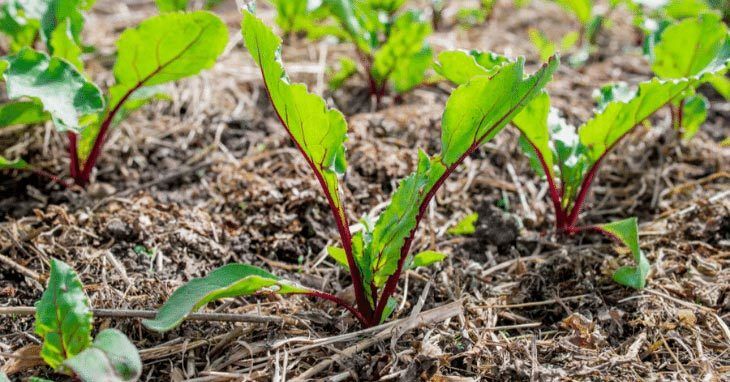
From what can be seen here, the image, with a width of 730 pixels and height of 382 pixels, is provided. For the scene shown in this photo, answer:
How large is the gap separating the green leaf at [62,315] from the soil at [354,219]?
0.52ft

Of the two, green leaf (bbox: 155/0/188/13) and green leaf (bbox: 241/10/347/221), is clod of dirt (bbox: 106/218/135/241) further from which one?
green leaf (bbox: 155/0/188/13)

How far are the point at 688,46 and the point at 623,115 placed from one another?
21.0 inches

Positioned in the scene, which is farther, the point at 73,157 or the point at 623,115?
the point at 73,157

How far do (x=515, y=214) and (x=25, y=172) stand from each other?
63.6 inches

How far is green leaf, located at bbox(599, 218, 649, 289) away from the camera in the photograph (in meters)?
1.83

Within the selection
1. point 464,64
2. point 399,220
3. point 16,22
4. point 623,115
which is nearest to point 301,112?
point 399,220

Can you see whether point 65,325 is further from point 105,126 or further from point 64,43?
point 64,43

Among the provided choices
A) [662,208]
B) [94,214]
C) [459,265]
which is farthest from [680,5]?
[94,214]

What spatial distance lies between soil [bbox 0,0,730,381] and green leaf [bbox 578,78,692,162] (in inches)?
12.5

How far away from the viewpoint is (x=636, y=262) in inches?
74.1

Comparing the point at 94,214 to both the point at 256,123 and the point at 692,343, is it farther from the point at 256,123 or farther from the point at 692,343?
the point at 692,343

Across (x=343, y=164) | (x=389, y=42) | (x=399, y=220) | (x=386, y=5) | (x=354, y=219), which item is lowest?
(x=354, y=219)

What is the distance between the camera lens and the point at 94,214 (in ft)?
6.80

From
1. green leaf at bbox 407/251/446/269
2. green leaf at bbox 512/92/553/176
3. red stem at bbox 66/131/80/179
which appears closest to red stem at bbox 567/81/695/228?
green leaf at bbox 512/92/553/176
